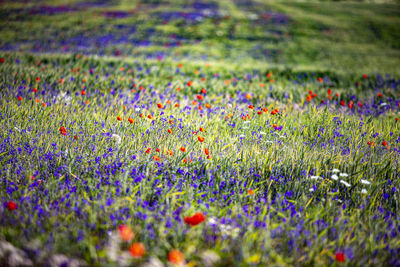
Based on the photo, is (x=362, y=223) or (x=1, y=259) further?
(x=362, y=223)

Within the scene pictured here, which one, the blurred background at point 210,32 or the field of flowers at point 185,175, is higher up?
the blurred background at point 210,32

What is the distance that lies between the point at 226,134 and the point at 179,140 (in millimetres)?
727

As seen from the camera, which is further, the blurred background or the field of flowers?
the blurred background

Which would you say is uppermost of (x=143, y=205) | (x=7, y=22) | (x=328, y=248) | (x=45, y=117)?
(x=7, y=22)

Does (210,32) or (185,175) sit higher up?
(210,32)

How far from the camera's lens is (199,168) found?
287cm

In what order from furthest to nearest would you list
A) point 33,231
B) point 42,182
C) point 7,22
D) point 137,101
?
point 7,22, point 137,101, point 42,182, point 33,231

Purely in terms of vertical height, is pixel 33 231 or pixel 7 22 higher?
pixel 7 22

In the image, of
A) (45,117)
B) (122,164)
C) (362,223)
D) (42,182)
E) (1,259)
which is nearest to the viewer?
(1,259)

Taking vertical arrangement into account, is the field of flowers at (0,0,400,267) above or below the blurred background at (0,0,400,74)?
below

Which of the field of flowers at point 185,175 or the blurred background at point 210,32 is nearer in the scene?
the field of flowers at point 185,175

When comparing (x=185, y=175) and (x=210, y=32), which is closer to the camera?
(x=185, y=175)

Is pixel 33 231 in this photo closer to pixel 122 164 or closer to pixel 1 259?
pixel 1 259

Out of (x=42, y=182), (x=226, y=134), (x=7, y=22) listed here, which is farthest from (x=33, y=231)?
(x=7, y=22)
